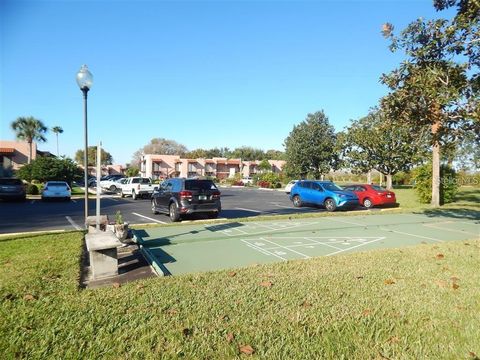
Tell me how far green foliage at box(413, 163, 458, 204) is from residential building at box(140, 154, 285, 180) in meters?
62.3

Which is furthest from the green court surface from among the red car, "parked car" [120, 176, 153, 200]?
"parked car" [120, 176, 153, 200]

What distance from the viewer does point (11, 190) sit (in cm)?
2189

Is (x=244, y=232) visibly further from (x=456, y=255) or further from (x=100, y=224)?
(x=456, y=255)

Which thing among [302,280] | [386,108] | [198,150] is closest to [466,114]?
[386,108]

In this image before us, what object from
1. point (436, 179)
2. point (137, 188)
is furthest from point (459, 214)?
point (137, 188)

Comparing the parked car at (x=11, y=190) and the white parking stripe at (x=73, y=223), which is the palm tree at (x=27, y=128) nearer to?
the parked car at (x=11, y=190)

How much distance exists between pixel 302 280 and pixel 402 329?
186cm

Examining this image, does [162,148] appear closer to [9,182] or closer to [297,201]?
[9,182]

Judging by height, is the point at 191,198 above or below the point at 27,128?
below

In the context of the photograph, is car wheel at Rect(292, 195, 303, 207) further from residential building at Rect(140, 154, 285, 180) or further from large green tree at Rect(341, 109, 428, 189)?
residential building at Rect(140, 154, 285, 180)

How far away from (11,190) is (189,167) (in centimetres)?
7229

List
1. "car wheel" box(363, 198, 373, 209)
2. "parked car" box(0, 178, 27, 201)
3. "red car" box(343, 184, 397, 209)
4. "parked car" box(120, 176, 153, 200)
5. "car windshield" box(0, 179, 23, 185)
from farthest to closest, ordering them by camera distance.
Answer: "parked car" box(120, 176, 153, 200), "car windshield" box(0, 179, 23, 185), "parked car" box(0, 178, 27, 201), "car wheel" box(363, 198, 373, 209), "red car" box(343, 184, 397, 209)

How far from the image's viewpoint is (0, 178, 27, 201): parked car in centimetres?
2172

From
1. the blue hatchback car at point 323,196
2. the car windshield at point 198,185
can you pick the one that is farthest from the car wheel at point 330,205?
the car windshield at point 198,185
